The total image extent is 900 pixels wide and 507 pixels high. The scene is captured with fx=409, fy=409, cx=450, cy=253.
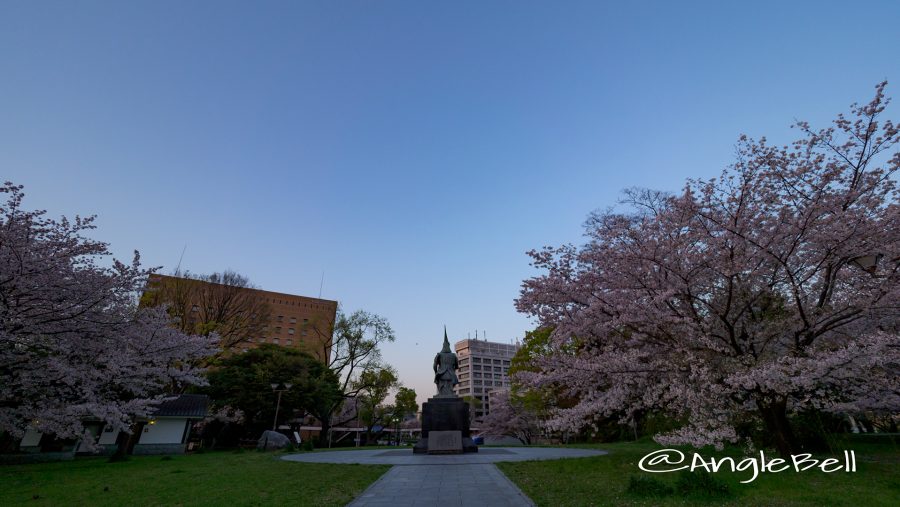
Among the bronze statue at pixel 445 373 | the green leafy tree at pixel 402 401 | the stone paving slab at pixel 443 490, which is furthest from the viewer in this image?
the green leafy tree at pixel 402 401

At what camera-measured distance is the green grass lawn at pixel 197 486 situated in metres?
7.95

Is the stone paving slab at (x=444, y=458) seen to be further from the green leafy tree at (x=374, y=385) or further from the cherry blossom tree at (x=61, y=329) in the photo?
the green leafy tree at (x=374, y=385)

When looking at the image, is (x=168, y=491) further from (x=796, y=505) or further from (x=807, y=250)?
(x=807, y=250)

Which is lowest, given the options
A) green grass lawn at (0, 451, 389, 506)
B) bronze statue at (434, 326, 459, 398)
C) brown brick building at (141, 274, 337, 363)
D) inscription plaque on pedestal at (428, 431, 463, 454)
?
green grass lawn at (0, 451, 389, 506)

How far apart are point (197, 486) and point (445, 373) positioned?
12803mm

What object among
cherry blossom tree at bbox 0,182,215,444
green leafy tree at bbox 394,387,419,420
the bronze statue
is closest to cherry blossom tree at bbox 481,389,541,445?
green leafy tree at bbox 394,387,419,420

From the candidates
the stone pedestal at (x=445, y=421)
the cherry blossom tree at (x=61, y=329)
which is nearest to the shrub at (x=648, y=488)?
the stone pedestal at (x=445, y=421)

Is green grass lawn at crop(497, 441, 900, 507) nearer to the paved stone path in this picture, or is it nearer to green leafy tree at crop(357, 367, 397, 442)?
the paved stone path

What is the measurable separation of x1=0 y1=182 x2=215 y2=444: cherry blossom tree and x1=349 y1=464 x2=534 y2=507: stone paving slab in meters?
8.63

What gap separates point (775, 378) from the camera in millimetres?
7527

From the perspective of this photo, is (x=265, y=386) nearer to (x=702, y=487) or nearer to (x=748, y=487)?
(x=702, y=487)

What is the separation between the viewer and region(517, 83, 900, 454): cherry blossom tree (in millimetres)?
8148

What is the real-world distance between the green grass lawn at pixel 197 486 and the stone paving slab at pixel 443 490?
0.48 meters

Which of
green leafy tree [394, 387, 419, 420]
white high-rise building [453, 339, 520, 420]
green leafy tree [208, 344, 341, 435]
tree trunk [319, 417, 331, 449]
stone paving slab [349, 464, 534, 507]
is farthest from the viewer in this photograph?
Result: white high-rise building [453, 339, 520, 420]
